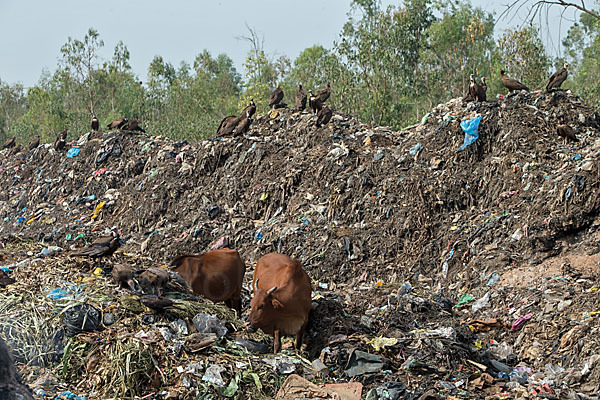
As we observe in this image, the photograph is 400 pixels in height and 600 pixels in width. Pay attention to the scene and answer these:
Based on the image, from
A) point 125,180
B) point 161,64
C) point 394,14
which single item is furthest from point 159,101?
point 125,180

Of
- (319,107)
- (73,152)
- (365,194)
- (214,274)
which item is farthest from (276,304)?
(73,152)

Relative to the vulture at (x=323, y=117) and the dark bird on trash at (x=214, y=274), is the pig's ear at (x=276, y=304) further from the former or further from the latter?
the vulture at (x=323, y=117)

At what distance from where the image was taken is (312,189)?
11.6 metres

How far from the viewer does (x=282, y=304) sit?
633 centimetres

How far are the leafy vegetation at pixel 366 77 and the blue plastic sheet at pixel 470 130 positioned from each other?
23.9 feet

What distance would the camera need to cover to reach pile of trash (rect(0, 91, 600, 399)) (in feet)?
18.7

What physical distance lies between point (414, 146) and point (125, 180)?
7636 millimetres

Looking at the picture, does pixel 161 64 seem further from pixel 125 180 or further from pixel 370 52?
pixel 125 180

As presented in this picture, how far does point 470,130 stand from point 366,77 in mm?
10928

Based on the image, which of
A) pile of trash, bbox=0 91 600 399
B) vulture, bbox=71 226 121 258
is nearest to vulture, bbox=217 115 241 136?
pile of trash, bbox=0 91 600 399

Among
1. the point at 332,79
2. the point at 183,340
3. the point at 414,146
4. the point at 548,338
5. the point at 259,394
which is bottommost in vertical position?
the point at 548,338

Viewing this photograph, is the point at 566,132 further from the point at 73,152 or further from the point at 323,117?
the point at 73,152

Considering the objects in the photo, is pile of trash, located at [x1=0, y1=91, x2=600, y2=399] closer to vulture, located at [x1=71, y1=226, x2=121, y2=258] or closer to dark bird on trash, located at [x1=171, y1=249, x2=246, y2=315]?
vulture, located at [x1=71, y1=226, x2=121, y2=258]

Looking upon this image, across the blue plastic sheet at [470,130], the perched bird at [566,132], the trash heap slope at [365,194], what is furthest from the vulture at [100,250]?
the perched bird at [566,132]
